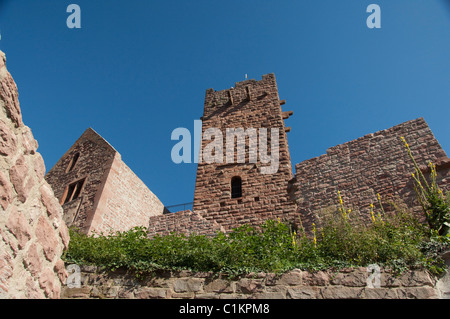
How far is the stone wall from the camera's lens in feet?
12.8

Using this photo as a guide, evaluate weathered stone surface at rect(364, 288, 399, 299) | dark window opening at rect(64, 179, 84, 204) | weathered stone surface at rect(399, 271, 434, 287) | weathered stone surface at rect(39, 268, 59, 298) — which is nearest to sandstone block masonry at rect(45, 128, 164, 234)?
dark window opening at rect(64, 179, 84, 204)

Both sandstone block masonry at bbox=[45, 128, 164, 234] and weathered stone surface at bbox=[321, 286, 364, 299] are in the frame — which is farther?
sandstone block masonry at bbox=[45, 128, 164, 234]

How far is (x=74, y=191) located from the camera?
12812 millimetres

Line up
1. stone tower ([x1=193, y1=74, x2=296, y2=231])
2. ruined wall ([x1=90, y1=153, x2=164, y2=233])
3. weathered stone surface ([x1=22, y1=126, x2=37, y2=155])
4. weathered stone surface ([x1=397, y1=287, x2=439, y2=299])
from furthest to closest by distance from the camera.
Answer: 1. ruined wall ([x1=90, y1=153, x2=164, y2=233])
2. stone tower ([x1=193, y1=74, x2=296, y2=231])
3. weathered stone surface ([x1=397, y1=287, x2=439, y2=299])
4. weathered stone surface ([x1=22, y1=126, x2=37, y2=155])

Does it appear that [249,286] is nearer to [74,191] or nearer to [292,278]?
[292,278]

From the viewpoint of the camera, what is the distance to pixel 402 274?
3.97 meters

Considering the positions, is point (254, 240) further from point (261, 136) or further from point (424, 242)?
point (261, 136)

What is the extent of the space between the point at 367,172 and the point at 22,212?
23.8ft

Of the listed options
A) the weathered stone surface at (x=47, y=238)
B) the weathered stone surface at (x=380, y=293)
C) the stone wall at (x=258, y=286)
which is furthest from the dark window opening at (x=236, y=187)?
the weathered stone surface at (x=47, y=238)

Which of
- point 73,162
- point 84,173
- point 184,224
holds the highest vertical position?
point 73,162

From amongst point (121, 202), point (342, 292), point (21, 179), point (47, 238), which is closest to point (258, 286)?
point (342, 292)

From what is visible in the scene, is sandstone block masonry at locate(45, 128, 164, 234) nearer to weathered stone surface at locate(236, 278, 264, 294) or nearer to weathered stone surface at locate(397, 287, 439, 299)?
weathered stone surface at locate(236, 278, 264, 294)

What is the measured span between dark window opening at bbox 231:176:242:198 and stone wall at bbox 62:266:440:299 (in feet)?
19.9
